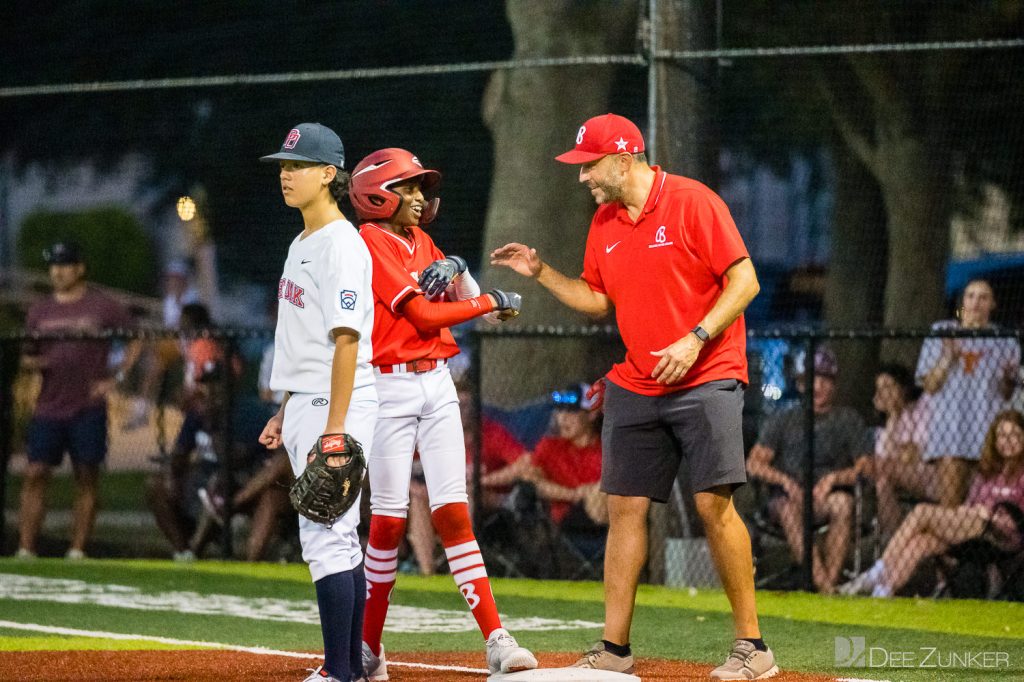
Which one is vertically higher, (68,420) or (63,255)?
(63,255)

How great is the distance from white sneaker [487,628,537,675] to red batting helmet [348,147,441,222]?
64.2 inches

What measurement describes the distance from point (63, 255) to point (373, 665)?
6101 millimetres

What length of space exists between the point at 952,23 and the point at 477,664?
8.62 metres

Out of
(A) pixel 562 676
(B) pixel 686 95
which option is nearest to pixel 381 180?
(A) pixel 562 676

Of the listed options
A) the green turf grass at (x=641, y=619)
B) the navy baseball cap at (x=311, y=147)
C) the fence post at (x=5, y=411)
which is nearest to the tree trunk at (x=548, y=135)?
the green turf grass at (x=641, y=619)

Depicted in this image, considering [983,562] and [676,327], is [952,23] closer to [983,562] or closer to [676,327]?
[983,562]

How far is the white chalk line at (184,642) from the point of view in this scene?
635 centimetres

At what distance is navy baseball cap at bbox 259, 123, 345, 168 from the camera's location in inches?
215

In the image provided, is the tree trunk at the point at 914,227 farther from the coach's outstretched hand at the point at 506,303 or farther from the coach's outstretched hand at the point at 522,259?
the coach's outstretched hand at the point at 506,303

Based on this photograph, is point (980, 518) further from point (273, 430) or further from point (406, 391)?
point (273, 430)

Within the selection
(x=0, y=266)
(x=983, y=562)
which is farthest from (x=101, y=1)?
(x=983, y=562)

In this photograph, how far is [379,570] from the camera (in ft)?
19.8

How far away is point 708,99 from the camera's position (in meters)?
9.73

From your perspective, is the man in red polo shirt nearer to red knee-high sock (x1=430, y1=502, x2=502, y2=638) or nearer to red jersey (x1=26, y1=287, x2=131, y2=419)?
red knee-high sock (x1=430, y1=502, x2=502, y2=638)
